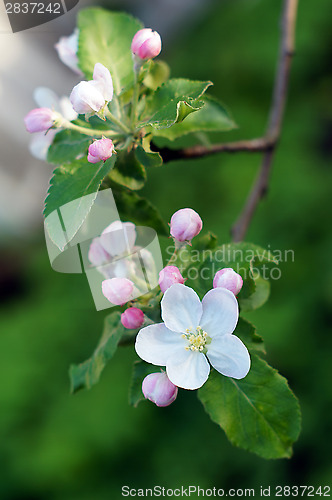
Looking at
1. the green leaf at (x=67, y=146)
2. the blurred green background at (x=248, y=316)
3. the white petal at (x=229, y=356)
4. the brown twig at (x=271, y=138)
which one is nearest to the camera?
the white petal at (x=229, y=356)

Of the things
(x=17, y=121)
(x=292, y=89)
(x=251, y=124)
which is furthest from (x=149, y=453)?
(x=17, y=121)

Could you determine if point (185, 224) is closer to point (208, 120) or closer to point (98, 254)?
point (98, 254)

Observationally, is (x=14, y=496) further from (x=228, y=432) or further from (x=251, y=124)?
(x=251, y=124)

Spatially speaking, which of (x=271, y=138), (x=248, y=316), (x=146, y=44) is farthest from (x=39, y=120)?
(x=248, y=316)

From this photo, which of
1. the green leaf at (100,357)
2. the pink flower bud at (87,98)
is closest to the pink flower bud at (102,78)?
the pink flower bud at (87,98)

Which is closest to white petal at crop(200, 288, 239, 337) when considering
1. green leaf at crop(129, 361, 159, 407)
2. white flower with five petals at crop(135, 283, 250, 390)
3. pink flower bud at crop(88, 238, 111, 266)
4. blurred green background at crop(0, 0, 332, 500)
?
white flower with five petals at crop(135, 283, 250, 390)

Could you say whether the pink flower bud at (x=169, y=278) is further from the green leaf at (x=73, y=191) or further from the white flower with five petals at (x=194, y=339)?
the green leaf at (x=73, y=191)
